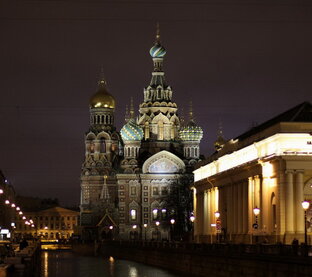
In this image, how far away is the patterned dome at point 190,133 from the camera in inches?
6058

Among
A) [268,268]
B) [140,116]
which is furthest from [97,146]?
[268,268]

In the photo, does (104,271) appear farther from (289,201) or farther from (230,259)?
(230,259)

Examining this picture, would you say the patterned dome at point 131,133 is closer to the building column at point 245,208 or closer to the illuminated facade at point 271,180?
the illuminated facade at point 271,180

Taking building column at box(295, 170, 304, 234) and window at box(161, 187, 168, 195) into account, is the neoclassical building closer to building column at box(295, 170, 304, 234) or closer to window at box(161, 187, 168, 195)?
window at box(161, 187, 168, 195)

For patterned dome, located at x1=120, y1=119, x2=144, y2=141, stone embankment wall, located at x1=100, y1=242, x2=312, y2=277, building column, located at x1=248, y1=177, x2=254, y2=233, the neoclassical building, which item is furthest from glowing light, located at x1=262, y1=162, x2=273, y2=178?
patterned dome, located at x1=120, y1=119, x2=144, y2=141

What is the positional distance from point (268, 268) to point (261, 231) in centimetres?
2529

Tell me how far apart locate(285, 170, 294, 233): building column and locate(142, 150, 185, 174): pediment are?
278 ft

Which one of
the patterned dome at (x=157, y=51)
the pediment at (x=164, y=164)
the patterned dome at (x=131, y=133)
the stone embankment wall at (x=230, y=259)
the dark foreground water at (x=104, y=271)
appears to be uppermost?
the patterned dome at (x=157, y=51)

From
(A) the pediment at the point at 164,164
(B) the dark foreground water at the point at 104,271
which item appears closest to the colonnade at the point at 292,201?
(B) the dark foreground water at the point at 104,271

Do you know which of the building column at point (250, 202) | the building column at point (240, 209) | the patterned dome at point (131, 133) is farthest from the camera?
A: the patterned dome at point (131, 133)

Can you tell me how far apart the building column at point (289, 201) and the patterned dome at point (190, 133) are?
88431 mm

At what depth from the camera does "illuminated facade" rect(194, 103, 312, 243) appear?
6538cm

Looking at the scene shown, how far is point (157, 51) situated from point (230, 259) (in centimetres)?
10601

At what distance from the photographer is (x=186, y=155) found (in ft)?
507
